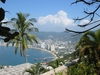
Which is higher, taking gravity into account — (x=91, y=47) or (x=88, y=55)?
(x=91, y=47)

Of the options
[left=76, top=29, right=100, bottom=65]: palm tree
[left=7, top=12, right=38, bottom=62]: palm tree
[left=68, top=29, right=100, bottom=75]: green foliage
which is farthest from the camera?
[left=7, top=12, right=38, bottom=62]: palm tree

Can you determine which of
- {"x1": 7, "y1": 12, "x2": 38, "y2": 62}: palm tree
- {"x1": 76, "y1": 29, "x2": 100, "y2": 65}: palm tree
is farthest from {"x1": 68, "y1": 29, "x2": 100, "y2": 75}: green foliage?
{"x1": 7, "y1": 12, "x2": 38, "y2": 62}: palm tree

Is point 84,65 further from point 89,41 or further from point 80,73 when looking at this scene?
point 89,41

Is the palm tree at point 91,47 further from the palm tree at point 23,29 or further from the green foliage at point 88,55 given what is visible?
the palm tree at point 23,29

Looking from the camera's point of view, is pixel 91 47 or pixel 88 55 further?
pixel 88 55

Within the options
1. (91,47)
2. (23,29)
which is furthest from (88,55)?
(23,29)

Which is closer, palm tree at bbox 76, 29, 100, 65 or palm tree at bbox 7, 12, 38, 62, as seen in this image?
palm tree at bbox 76, 29, 100, 65

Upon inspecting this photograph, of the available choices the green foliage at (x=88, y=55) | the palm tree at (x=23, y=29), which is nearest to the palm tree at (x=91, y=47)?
the green foliage at (x=88, y=55)

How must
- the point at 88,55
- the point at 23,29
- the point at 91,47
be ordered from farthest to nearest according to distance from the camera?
the point at 23,29
the point at 88,55
the point at 91,47

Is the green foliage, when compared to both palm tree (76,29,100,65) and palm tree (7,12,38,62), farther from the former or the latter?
palm tree (7,12,38,62)

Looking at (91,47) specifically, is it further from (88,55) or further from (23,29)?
(23,29)
